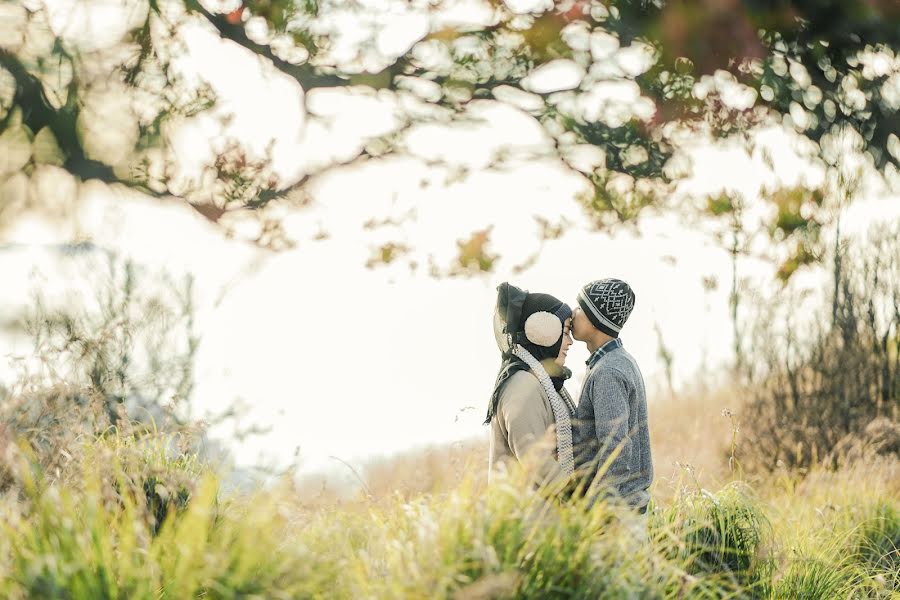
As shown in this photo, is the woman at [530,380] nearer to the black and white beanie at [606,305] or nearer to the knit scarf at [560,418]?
the knit scarf at [560,418]

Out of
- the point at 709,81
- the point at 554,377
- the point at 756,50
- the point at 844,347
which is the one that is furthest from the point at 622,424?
the point at 844,347

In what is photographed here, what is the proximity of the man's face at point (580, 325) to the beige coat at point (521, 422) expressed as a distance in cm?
33

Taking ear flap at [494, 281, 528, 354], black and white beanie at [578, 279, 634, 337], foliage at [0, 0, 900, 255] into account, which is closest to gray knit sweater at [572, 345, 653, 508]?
black and white beanie at [578, 279, 634, 337]

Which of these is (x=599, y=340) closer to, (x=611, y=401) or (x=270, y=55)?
(x=611, y=401)

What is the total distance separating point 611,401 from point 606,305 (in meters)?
0.45

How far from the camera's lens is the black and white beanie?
13.4 ft

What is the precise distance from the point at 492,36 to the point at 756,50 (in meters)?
1.88

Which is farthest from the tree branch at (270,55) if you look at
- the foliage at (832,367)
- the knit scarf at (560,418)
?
the foliage at (832,367)

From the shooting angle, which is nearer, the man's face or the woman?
the woman

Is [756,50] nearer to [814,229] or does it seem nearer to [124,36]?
[814,229]

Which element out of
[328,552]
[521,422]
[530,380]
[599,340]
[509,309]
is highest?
[509,309]

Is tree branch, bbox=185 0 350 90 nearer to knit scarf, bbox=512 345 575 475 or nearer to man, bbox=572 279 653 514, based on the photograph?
man, bbox=572 279 653 514

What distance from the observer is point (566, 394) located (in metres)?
4.10

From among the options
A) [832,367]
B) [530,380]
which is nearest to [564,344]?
[530,380]
